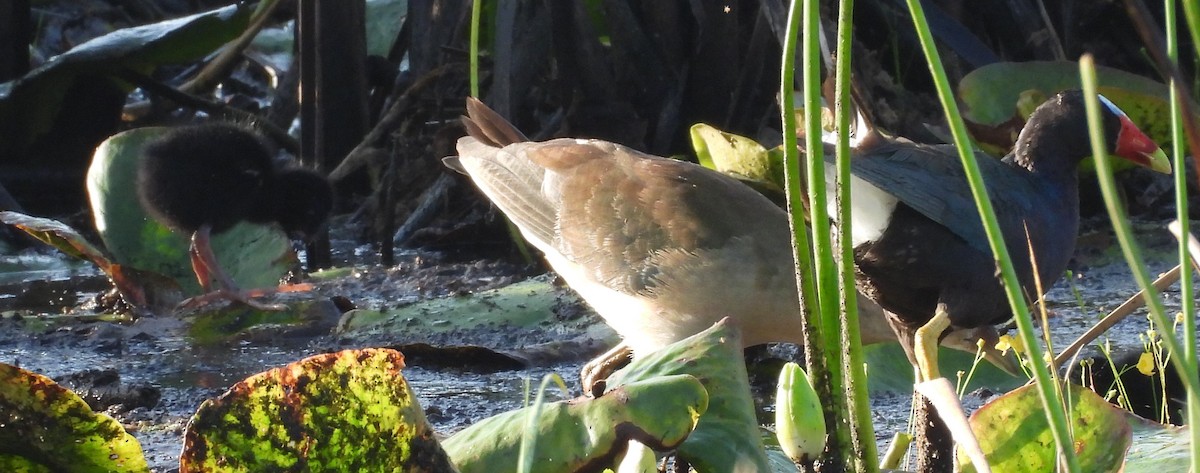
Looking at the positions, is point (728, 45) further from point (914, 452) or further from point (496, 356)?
point (914, 452)

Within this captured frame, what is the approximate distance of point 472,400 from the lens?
2.53 meters

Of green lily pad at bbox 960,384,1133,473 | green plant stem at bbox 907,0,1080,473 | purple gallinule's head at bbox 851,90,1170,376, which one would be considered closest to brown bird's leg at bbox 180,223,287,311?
purple gallinule's head at bbox 851,90,1170,376

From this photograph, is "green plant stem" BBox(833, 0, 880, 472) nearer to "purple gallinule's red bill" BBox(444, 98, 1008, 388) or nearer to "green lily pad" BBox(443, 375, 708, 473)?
"green lily pad" BBox(443, 375, 708, 473)

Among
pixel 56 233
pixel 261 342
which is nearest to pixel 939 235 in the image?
pixel 261 342

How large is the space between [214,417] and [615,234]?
1.44 metres

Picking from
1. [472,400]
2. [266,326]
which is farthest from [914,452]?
[266,326]

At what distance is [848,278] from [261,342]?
6.89ft

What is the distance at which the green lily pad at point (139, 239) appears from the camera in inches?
135

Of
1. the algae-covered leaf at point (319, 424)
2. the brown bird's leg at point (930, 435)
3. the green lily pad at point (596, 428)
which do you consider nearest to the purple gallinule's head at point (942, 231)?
the brown bird's leg at point (930, 435)

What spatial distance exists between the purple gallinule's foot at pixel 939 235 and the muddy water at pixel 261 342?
1.34 feet

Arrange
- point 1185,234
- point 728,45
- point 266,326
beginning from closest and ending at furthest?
point 1185,234 → point 266,326 → point 728,45

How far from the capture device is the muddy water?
8.00 feet

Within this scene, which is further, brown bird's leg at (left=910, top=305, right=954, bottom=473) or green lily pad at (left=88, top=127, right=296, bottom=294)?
→ green lily pad at (left=88, top=127, right=296, bottom=294)

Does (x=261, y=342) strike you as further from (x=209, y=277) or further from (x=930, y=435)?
(x=930, y=435)
